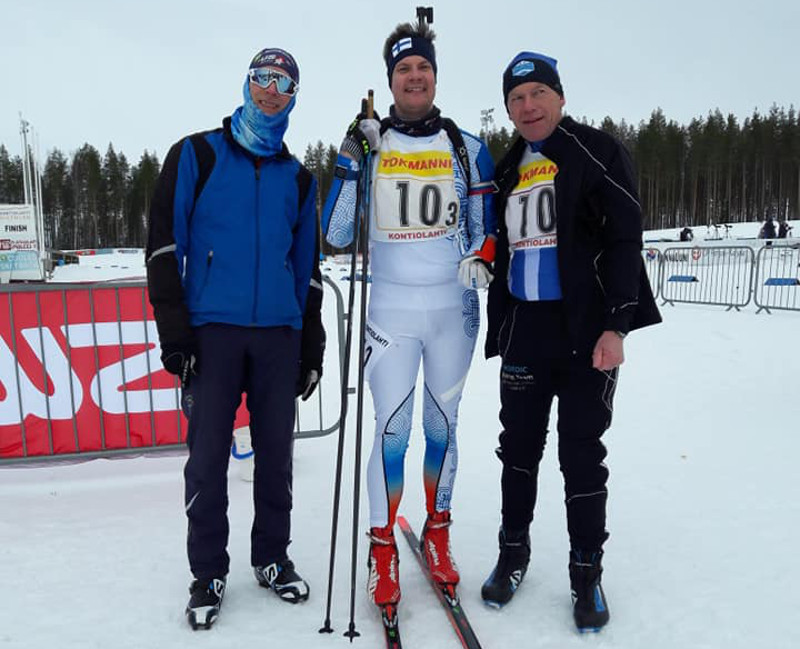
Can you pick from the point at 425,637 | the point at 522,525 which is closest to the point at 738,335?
the point at 522,525

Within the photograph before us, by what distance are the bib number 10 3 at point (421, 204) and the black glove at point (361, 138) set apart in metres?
0.20

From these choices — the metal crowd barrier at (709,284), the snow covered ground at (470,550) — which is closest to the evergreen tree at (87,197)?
the metal crowd barrier at (709,284)

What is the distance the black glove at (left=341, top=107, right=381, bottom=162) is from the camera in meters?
2.46

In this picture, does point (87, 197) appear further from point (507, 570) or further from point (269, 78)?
point (507, 570)

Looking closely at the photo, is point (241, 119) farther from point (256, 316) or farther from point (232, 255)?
point (256, 316)

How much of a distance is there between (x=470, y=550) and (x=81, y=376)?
9.07 feet

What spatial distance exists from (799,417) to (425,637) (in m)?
4.57

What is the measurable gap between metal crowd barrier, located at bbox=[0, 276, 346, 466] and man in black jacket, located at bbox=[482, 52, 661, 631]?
213cm

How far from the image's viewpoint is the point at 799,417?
5.23 meters

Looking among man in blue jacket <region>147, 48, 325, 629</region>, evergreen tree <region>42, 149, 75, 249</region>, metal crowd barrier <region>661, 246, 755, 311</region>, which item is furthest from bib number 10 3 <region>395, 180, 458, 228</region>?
evergreen tree <region>42, 149, 75, 249</region>

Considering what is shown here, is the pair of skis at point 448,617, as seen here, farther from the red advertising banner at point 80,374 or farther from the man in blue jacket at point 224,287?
the red advertising banner at point 80,374

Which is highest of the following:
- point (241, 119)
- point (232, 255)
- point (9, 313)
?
point (241, 119)

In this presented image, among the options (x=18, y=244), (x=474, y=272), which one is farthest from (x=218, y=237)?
(x=18, y=244)

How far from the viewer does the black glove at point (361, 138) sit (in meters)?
2.46
